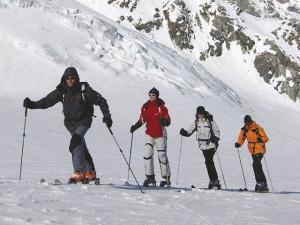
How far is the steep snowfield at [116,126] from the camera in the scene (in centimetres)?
685

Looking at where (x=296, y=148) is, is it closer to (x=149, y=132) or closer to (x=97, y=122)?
(x=97, y=122)

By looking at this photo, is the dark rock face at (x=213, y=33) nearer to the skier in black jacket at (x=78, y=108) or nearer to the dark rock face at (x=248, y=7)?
the dark rock face at (x=248, y=7)

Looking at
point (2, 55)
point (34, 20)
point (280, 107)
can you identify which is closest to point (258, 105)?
point (280, 107)

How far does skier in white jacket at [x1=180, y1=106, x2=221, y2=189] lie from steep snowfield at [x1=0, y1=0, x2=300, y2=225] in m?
1.21

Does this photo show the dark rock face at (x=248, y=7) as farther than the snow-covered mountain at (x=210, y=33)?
Yes

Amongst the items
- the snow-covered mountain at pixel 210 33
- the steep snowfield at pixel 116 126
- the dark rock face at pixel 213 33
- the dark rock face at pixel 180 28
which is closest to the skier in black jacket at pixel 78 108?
the steep snowfield at pixel 116 126

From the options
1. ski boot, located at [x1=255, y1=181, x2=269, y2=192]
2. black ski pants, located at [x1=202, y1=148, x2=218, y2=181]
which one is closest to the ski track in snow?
black ski pants, located at [x1=202, y1=148, x2=218, y2=181]

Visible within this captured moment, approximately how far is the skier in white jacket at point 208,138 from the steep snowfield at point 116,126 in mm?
1210

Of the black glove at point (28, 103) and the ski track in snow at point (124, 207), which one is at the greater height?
the black glove at point (28, 103)

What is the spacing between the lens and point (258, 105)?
5853 centimetres

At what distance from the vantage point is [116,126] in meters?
29.1

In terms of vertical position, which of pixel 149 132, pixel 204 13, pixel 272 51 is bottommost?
pixel 149 132

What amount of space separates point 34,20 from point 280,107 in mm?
32819

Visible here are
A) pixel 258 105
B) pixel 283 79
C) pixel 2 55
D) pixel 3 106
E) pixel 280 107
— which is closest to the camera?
pixel 3 106
